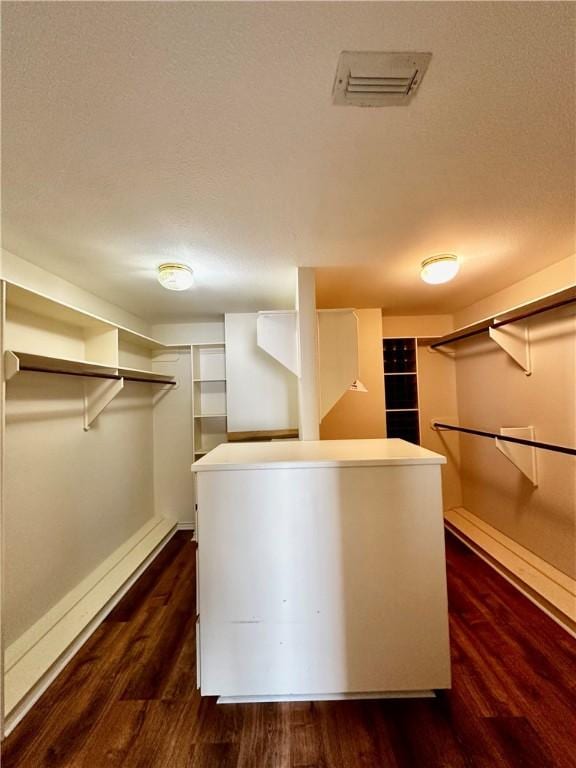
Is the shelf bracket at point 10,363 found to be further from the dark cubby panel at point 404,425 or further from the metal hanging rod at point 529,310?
the dark cubby panel at point 404,425

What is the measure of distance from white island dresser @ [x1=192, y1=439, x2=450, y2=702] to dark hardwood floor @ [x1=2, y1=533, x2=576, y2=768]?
0.10m

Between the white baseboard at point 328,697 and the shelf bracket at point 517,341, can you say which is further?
the shelf bracket at point 517,341

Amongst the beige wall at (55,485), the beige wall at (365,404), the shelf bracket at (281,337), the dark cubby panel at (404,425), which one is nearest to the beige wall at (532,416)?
the dark cubby panel at (404,425)

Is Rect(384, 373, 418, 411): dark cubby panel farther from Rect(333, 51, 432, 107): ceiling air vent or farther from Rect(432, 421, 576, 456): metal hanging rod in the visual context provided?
Rect(333, 51, 432, 107): ceiling air vent

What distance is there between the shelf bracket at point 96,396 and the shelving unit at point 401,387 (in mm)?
2541

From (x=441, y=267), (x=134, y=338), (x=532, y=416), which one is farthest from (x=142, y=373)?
(x=532, y=416)

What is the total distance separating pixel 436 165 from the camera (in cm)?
108

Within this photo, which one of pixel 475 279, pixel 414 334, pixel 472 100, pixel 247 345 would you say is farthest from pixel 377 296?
pixel 472 100

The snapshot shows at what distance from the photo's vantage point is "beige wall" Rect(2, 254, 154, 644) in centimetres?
156

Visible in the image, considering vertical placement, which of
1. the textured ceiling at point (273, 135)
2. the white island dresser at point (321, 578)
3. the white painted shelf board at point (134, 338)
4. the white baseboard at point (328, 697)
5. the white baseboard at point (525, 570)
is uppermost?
the textured ceiling at point (273, 135)

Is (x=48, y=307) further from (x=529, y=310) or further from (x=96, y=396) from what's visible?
(x=529, y=310)

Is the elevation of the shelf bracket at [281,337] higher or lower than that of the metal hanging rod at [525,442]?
higher

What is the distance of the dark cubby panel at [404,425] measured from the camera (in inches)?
130

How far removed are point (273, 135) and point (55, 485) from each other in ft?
6.99
